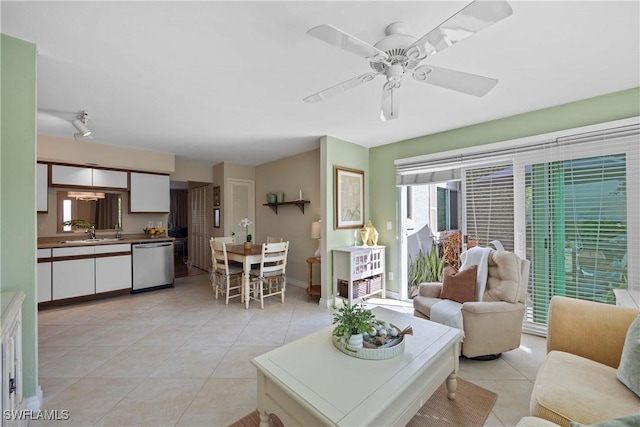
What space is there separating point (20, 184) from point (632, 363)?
3475 mm

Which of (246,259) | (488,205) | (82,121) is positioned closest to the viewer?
(82,121)

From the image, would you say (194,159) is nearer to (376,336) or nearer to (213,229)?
(213,229)

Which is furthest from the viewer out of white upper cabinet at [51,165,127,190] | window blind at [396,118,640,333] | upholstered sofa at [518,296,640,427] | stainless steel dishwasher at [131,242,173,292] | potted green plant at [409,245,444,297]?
stainless steel dishwasher at [131,242,173,292]

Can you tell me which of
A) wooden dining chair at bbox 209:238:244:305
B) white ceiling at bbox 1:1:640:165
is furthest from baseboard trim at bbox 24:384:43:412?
white ceiling at bbox 1:1:640:165

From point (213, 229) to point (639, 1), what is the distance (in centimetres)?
607

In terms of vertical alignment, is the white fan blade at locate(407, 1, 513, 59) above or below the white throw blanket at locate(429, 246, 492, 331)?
above

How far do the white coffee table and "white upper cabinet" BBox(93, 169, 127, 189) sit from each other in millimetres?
4319

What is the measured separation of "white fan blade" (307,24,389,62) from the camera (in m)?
1.24

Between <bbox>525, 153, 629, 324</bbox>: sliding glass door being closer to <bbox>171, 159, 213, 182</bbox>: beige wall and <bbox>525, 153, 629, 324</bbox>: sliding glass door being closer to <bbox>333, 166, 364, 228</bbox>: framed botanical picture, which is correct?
<bbox>333, 166, 364, 228</bbox>: framed botanical picture

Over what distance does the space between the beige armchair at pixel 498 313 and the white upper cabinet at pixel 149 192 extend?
14.9ft

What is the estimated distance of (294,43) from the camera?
1744mm

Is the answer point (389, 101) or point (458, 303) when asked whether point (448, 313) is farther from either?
point (389, 101)

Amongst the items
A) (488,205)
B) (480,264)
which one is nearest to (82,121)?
(480,264)

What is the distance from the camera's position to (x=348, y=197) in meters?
4.09
